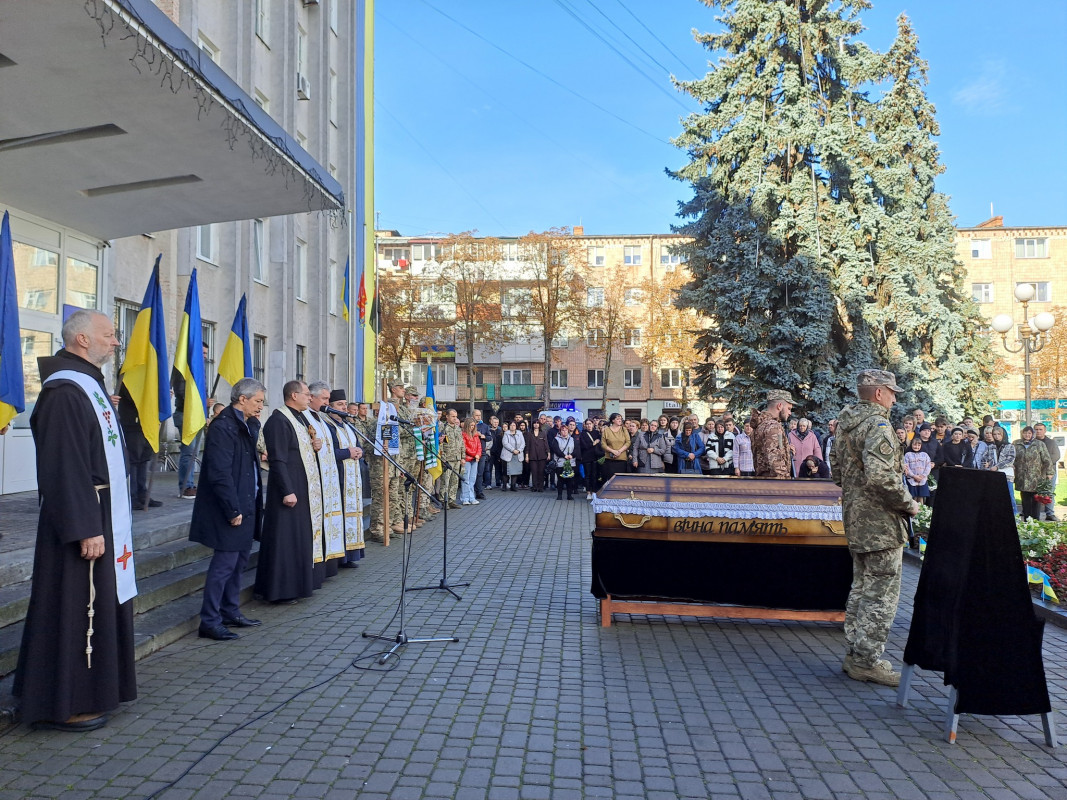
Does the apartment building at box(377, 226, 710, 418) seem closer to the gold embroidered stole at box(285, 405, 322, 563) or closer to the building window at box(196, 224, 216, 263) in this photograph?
the building window at box(196, 224, 216, 263)

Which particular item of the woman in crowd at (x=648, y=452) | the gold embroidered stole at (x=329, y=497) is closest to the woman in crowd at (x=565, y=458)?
the woman in crowd at (x=648, y=452)

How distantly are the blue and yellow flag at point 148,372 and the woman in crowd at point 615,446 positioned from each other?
11.7 meters

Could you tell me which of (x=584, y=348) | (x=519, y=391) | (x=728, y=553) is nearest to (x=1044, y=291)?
(x=584, y=348)

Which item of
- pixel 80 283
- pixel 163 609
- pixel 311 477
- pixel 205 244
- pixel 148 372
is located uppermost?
pixel 205 244

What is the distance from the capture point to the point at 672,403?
5862cm

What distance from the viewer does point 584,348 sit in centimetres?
5881

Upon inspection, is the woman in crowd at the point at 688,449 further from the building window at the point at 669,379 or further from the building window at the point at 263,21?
the building window at the point at 669,379

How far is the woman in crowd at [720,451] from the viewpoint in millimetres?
16078

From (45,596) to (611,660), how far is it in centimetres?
371

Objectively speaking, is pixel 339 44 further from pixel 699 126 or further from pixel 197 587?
pixel 197 587

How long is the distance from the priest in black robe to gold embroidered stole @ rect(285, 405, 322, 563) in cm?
5

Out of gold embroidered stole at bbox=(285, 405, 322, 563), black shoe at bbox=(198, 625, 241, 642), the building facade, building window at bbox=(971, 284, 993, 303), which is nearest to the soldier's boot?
black shoe at bbox=(198, 625, 241, 642)

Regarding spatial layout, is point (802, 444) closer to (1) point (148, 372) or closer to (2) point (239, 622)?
(2) point (239, 622)

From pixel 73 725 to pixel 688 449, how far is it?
15.0m
